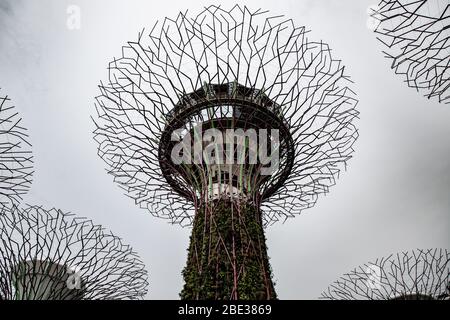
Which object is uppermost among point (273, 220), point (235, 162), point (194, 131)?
point (194, 131)

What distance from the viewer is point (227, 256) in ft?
40.5

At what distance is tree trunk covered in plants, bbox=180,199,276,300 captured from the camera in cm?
1177

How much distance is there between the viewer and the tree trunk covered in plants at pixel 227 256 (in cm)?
1177

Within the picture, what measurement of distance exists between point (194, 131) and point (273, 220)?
20.8 ft

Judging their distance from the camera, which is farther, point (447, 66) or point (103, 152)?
point (103, 152)

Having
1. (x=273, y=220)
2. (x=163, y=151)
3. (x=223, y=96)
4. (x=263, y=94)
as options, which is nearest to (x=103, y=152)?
(x=163, y=151)

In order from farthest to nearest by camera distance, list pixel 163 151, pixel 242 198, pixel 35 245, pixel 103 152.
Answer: pixel 103 152 → pixel 163 151 → pixel 242 198 → pixel 35 245

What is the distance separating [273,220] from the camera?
19.0 meters

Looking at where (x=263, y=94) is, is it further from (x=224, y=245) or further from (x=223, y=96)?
(x=224, y=245)

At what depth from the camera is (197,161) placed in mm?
14883
